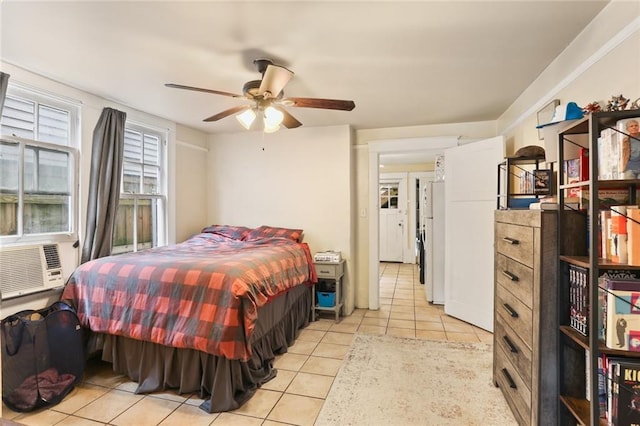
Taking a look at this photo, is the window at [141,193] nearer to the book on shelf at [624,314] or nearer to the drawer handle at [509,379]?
the drawer handle at [509,379]

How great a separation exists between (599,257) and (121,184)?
3.73m

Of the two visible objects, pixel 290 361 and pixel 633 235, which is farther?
pixel 290 361

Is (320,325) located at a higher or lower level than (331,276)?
lower

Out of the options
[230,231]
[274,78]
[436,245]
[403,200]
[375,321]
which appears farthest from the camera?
[403,200]

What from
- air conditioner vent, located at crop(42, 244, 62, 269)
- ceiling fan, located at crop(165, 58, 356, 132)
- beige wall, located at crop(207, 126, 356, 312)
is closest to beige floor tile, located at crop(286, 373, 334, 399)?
beige wall, located at crop(207, 126, 356, 312)

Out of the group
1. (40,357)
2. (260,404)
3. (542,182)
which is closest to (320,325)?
(260,404)

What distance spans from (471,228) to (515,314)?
176cm

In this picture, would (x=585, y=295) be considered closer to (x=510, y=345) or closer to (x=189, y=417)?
(x=510, y=345)

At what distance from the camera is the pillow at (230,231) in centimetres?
394

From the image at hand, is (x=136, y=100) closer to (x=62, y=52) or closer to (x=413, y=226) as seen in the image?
(x=62, y=52)

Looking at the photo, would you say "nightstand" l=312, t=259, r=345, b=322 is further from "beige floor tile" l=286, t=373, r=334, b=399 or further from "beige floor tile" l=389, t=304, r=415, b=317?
Result: "beige floor tile" l=286, t=373, r=334, b=399

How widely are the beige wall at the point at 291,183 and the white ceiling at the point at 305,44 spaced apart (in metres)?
1.08

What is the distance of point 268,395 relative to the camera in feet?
7.36

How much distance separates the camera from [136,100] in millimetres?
3102
